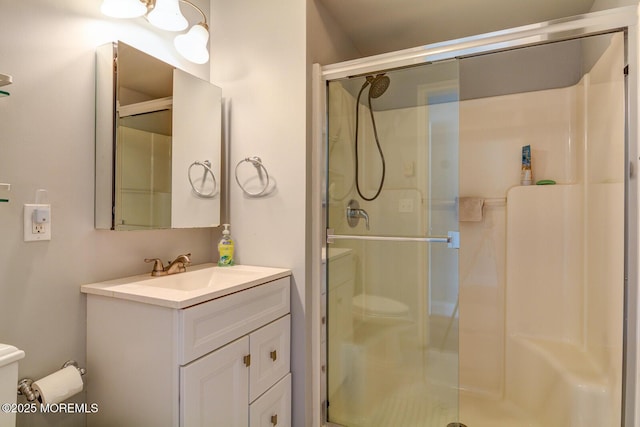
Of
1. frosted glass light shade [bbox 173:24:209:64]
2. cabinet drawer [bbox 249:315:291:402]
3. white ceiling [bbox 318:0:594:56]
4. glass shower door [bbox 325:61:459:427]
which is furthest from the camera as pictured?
white ceiling [bbox 318:0:594:56]

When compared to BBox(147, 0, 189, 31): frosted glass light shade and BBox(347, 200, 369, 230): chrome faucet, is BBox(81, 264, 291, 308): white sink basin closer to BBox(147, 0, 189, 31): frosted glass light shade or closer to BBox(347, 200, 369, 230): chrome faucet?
BBox(347, 200, 369, 230): chrome faucet

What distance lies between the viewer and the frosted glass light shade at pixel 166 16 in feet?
4.70

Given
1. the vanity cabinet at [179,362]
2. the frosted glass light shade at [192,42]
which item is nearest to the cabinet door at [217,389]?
the vanity cabinet at [179,362]

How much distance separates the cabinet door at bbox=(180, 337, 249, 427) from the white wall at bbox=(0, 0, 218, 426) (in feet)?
1.62

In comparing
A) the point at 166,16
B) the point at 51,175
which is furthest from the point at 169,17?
the point at 51,175

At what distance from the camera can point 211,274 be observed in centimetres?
163

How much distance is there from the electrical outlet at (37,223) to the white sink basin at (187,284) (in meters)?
0.24

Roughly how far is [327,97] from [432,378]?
1541 mm

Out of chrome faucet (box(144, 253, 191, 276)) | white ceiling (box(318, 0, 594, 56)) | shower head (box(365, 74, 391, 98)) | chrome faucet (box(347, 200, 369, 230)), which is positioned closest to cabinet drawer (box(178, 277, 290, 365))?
chrome faucet (box(144, 253, 191, 276))

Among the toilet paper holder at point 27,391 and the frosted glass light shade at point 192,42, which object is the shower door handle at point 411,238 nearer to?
the frosted glass light shade at point 192,42

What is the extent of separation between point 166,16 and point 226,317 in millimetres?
1275

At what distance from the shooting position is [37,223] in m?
1.12

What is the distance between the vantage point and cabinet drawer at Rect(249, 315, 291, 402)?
4.50 ft

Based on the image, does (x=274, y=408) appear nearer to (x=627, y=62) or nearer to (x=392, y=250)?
(x=392, y=250)
